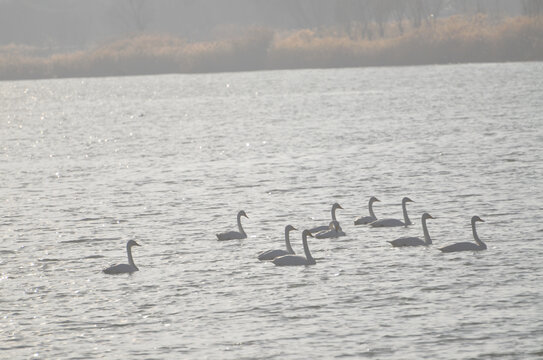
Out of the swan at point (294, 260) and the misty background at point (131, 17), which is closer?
the swan at point (294, 260)

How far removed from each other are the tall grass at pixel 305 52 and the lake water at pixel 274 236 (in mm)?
14304

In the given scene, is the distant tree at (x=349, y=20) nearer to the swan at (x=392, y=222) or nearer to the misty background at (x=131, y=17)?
the misty background at (x=131, y=17)

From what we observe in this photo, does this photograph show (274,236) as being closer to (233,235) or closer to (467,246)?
(233,235)

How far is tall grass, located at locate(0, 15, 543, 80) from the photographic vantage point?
2581 inches

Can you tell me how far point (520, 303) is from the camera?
15.8 meters

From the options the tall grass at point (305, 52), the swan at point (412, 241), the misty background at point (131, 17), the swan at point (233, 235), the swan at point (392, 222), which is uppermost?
the misty background at point (131, 17)

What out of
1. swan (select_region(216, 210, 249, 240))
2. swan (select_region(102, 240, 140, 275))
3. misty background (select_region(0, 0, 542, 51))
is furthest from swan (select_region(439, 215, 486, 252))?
misty background (select_region(0, 0, 542, 51))

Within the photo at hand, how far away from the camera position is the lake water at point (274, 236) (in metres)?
14.9

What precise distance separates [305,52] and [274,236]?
55.3 m

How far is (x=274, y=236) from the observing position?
72.6 ft

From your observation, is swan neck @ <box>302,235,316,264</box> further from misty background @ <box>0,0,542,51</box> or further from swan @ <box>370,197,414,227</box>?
misty background @ <box>0,0,542,51</box>

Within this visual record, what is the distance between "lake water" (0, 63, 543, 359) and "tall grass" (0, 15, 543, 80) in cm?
1430

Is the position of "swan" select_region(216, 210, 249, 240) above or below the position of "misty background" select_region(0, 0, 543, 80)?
below

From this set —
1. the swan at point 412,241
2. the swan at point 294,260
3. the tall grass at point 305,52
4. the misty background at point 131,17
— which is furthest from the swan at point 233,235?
the misty background at point 131,17
